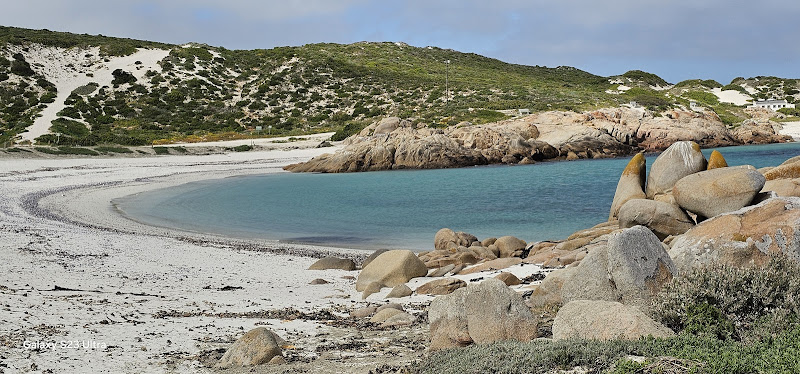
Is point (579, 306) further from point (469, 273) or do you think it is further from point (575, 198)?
point (575, 198)

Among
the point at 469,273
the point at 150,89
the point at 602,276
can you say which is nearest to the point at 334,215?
the point at 469,273

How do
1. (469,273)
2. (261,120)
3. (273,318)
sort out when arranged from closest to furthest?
1. (273,318)
2. (469,273)
3. (261,120)

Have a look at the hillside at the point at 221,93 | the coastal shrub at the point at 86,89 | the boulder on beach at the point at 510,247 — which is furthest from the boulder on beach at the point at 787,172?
the coastal shrub at the point at 86,89

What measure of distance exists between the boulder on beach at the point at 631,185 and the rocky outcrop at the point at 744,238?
9100 mm

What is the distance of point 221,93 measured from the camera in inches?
3164

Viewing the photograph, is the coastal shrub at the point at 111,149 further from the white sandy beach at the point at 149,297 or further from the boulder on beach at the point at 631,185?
the boulder on beach at the point at 631,185

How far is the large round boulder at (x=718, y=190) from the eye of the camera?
1295 centimetres

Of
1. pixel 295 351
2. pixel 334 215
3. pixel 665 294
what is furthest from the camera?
pixel 334 215

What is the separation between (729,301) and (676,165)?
1100 cm

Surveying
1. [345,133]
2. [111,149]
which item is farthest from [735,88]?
[111,149]

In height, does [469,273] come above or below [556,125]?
below

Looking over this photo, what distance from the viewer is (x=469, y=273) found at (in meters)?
13.1

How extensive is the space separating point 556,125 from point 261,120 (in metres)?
32.7

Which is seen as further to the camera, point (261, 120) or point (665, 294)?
point (261, 120)
